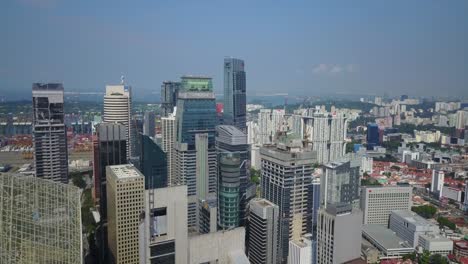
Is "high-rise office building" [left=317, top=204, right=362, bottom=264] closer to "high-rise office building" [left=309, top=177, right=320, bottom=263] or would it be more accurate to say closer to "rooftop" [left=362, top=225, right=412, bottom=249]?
"high-rise office building" [left=309, top=177, right=320, bottom=263]

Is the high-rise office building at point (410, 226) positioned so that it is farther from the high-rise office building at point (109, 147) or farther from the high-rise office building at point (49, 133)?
the high-rise office building at point (49, 133)

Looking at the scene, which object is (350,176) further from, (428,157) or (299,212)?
(428,157)

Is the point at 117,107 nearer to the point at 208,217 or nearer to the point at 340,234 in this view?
the point at 208,217

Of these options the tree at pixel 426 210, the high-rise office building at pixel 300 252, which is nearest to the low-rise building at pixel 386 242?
the tree at pixel 426 210

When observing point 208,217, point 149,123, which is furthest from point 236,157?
point 149,123

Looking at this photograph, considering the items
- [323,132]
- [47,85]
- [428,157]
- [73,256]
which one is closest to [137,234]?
[73,256]

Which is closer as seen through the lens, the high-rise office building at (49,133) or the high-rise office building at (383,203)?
the high-rise office building at (49,133)
